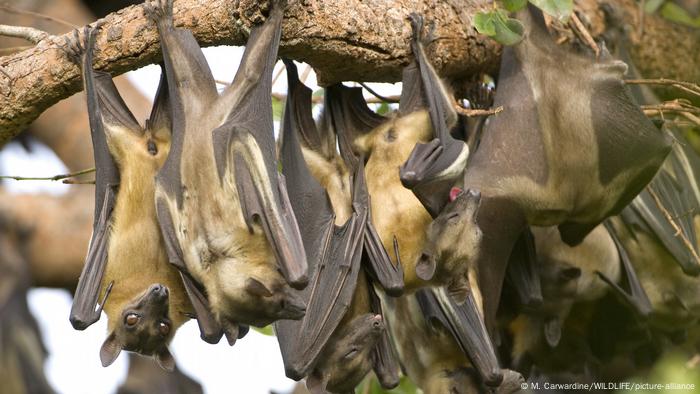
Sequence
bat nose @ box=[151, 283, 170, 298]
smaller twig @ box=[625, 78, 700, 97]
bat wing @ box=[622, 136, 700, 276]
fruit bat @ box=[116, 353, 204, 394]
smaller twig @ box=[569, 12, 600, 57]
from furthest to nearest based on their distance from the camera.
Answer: fruit bat @ box=[116, 353, 204, 394] < bat wing @ box=[622, 136, 700, 276] < smaller twig @ box=[569, 12, 600, 57] < smaller twig @ box=[625, 78, 700, 97] < bat nose @ box=[151, 283, 170, 298]

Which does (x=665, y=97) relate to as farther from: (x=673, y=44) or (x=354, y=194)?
(x=354, y=194)

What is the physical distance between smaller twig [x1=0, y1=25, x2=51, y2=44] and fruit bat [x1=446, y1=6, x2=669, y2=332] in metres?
2.41

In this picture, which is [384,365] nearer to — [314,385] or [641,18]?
[314,385]

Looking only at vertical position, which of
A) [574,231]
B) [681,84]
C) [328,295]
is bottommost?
[574,231]

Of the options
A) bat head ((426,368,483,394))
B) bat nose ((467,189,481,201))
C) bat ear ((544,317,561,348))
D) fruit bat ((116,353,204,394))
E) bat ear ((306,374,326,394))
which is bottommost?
fruit bat ((116,353,204,394))

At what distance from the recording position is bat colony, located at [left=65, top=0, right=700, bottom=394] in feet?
15.8

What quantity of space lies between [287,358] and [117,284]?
890mm

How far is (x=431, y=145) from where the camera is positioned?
5.27 meters

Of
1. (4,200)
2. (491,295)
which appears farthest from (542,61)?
(4,200)

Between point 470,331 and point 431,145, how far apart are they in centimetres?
100

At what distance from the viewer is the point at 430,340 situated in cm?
587

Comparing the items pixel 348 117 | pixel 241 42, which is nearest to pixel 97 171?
pixel 241 42

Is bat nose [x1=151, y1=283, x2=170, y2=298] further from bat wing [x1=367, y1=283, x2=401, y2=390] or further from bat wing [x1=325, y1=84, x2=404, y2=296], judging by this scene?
bat wing [x1=325, y1=84, x2=404, y2=296]

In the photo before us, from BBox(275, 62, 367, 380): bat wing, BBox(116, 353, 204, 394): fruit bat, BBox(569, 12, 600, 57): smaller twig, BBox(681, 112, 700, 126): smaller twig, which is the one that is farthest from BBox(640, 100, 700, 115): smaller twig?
BBox(116, 353, 204, 394): fruit bat
